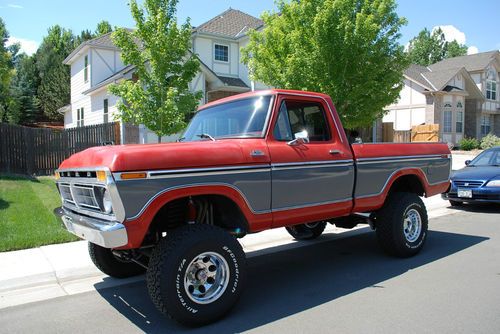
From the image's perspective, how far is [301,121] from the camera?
530 cm

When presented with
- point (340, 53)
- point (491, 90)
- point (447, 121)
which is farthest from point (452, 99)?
point (340, 53)

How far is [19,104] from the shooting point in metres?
43.3

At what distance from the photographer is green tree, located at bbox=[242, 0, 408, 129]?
12195mm

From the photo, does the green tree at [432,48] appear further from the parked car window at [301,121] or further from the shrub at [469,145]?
the parked car window at [301,121]

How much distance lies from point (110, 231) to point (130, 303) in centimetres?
145

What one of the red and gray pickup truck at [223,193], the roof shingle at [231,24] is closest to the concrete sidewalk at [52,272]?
the red and gray pickup truck at [223,193]

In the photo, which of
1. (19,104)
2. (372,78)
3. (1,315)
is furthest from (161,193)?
(19,104)

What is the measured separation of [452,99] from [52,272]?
1304 inches

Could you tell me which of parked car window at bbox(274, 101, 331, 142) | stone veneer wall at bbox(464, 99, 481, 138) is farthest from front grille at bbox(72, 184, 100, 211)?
stone veneer wall at bbox(464, 99, 481, 138)

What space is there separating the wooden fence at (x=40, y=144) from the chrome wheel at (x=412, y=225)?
1233cm

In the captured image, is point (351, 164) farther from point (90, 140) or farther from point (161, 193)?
point (90, 140)

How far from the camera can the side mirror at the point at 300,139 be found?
4.81m

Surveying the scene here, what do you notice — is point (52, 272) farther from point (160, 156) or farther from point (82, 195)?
point (160, 156)

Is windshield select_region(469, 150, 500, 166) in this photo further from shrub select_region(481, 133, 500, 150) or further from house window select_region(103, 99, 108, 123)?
shrub select_region(481, 133, 500, 150)
